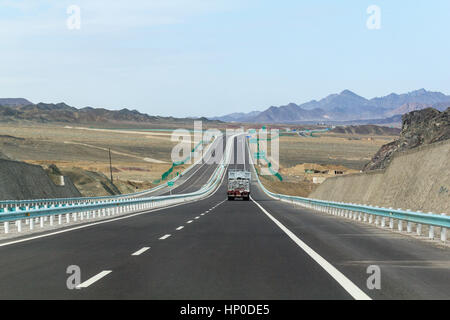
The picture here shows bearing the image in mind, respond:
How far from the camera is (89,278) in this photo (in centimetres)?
1078

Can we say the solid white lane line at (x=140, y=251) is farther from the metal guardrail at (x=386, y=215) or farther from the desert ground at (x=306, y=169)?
the desert ground at (x=306, y=169)

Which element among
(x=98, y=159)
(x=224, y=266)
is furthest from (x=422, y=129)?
(x=98, y=159)

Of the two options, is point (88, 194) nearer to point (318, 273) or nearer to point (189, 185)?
point (189, 185)

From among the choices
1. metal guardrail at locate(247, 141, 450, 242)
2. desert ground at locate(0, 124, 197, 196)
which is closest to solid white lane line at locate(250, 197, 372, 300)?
metal guardrail at locate(247, 141, 450, 242)

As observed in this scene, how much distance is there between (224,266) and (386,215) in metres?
13.0

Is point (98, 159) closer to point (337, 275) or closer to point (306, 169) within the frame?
point (306, 169)

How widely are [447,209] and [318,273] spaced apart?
15202 mm

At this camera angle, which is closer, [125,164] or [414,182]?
[414,182]

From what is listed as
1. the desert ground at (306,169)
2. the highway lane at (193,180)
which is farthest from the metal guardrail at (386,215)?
the desert ground at (306,169)

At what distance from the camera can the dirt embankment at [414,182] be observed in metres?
27.6

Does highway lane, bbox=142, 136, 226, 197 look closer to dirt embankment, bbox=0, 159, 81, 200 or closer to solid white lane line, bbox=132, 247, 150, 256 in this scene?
dirt embankment, bbox=0, 159, 81, 200

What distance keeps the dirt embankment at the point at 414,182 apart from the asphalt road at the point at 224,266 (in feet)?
27.8

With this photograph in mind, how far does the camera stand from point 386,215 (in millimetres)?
24016
